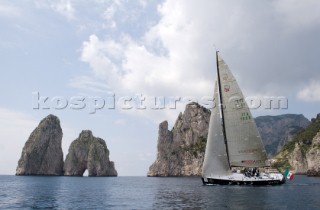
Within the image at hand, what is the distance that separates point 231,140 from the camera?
66875 millimetres

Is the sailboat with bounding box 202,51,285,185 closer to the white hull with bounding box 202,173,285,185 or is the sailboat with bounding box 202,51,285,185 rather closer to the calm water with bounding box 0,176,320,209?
the white hull with bounding box 202,173,285,185

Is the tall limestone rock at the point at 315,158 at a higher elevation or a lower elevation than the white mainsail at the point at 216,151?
lower

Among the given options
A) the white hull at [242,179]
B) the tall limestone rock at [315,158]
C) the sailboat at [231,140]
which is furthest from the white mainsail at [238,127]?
the tall limestone rock at [315,158]

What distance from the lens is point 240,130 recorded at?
66250 mm

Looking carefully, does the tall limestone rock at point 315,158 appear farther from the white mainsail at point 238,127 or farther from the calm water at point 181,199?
the white mainsail at point 238,127

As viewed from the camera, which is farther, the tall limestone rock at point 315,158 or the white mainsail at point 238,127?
the tall limestone rock at point 315,158

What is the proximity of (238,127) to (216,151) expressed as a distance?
20.7 ft

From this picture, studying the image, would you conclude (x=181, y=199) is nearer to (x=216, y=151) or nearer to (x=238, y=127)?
(x=216, y=151)

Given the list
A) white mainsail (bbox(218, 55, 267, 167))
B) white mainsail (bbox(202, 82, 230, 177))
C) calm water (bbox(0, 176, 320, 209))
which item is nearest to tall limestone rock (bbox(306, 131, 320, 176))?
calm water (bbox(0, 176, 320, 209))

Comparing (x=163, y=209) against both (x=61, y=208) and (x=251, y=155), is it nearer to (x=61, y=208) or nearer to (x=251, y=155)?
(x=61, y=208)

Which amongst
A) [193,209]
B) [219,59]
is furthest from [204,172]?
[193,209]

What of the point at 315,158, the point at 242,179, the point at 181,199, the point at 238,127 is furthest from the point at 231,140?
the point at 315,158

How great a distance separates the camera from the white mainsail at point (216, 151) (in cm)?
6675

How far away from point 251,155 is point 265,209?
1144 inches
